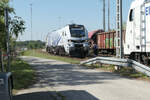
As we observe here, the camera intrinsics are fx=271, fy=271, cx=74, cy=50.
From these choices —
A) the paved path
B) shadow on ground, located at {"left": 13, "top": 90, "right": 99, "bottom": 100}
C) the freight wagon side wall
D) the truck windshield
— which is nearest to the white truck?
the paved path

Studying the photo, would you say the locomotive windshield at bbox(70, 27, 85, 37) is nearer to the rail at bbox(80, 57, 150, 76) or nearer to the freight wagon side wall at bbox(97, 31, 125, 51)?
the freight wagon side wall at bbox(97, 31, 125, 51)

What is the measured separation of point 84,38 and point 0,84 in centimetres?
2246

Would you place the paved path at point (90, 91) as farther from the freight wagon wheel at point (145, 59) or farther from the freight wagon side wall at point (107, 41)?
the freight wagon side wall at point (107, 41)

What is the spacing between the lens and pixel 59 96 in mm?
8172

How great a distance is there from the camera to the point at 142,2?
13.4 metres

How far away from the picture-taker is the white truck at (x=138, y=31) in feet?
42.8

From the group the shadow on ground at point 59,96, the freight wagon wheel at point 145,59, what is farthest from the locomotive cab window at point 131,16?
the shadow on ground at point 59,96

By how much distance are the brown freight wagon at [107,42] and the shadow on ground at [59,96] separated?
19592 mm

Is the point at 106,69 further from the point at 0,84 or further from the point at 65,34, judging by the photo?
the point at 65,34

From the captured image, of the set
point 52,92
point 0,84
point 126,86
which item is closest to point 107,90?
point 126,86

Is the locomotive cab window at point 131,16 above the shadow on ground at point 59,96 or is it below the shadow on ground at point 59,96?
above

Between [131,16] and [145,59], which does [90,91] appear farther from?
[131,16]

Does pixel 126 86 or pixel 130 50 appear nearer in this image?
pixel 126 86

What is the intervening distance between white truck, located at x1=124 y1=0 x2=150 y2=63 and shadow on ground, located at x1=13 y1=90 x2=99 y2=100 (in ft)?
18.3
